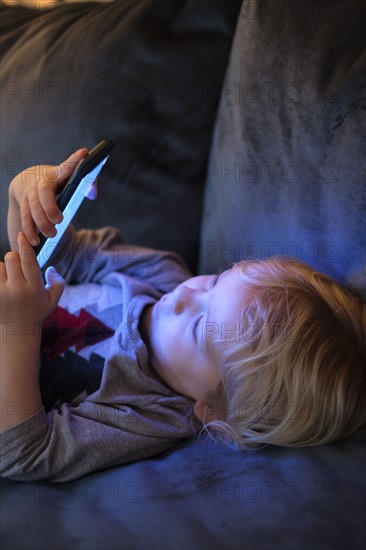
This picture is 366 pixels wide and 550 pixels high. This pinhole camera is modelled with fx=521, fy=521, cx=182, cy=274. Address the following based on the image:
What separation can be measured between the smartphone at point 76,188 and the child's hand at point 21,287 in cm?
3

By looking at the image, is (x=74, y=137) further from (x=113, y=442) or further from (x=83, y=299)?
(x=113, y=442)

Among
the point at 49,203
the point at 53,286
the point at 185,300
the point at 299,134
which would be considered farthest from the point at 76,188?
the point at 299,134

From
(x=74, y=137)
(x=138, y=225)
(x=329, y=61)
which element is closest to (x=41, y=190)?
(x=74, y=137)

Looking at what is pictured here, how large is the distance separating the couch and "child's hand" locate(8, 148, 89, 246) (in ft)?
0.43

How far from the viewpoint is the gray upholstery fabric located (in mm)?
765

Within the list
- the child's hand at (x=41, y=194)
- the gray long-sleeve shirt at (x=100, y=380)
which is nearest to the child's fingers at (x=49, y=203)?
the child's hand at (x=41, y=194)

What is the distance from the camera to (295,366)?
2.42ft

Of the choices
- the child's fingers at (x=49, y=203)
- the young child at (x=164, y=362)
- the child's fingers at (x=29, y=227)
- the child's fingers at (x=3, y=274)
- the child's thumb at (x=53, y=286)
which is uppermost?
the child's fingers at (x=49, y=203)

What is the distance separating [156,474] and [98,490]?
0.25 feet

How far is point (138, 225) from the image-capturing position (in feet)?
3.56

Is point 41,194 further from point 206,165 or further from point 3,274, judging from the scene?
point 206,165

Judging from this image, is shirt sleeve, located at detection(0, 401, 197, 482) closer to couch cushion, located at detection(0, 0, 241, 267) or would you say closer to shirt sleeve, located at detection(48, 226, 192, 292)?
shirt sleeve, located at detection(48, 226, 192, 292)

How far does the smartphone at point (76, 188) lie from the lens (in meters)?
0.69

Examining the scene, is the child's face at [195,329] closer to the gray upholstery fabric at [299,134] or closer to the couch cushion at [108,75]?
the gray upholstery fabric at [299,134]
